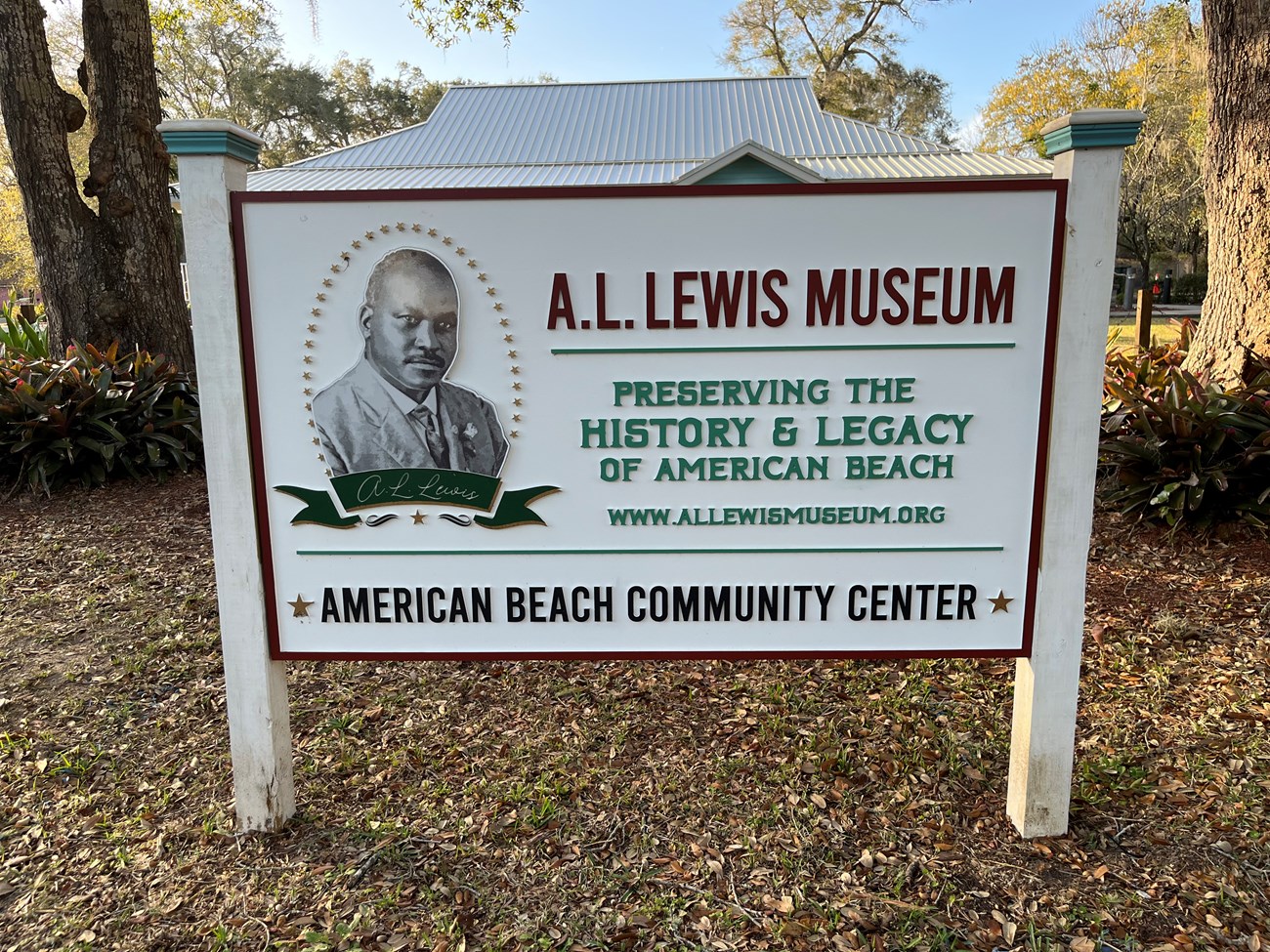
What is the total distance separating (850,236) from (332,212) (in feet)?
4.76

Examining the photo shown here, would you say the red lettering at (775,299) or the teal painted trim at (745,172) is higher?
the teal painted trim at (745,172)

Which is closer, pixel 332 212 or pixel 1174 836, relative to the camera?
pixel 332 212

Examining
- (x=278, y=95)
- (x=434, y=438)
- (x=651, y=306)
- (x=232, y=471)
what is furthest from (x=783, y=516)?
(x=278, y=95)

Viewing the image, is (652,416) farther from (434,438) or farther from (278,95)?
(278,95)

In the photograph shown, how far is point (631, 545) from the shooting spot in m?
2.59

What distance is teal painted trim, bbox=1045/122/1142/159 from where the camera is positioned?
222 centimetres

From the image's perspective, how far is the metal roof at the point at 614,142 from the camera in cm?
1314

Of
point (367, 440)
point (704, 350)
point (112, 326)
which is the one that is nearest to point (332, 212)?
point (367, 440)

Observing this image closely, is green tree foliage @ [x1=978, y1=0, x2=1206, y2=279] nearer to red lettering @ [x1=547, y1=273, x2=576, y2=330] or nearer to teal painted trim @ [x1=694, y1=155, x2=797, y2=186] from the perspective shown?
teal painted trim @ [x1=694, y1=155, x2=797, y2=186]

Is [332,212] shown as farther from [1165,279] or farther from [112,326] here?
[1165,279]

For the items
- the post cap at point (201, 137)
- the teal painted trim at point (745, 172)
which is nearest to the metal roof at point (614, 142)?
the teal painted trim at point (745, 172)

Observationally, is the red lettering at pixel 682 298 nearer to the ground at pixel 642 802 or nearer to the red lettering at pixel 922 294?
the red lettering at pixel 922 294

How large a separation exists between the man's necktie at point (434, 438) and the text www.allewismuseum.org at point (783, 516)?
0.52m

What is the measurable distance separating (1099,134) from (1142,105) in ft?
96.4
